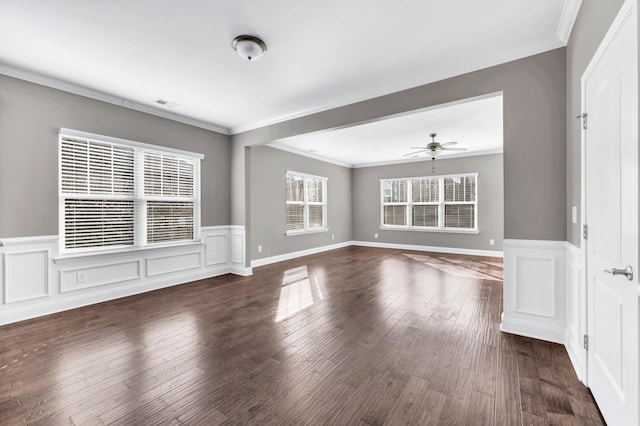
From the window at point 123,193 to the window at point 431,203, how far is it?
221 inches

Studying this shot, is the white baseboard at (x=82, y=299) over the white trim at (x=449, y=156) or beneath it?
beneath

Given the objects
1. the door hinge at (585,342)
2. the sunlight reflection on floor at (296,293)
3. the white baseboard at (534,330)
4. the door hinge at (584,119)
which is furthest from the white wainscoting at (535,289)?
the sunlight reflection on floor at (296,293)

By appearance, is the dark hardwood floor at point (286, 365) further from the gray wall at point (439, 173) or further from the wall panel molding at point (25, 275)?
the gray wall at point (439, 173)

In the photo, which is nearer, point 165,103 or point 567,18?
point 567,18

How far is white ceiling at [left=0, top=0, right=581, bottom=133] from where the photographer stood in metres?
2.13

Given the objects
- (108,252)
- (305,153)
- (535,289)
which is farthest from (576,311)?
(305,153)

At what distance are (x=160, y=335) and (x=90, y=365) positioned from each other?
56 centimetres

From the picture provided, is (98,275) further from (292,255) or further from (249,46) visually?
(292,255)

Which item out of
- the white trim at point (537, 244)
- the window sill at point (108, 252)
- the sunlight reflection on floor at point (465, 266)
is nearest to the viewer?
the white trim at point (537, 244)

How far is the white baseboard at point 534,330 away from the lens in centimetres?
245

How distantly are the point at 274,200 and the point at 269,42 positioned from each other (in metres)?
4.03

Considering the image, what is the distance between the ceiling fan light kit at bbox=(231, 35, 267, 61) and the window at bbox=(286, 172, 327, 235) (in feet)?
13.6

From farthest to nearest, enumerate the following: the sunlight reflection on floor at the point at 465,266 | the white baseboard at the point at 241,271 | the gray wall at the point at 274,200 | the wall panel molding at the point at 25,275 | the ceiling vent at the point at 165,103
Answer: the gray wall at the point at 274,200, the white baseboard at the point at 241,271, the sunlight reflection on floor at the point at 465,266, the ceiling vent at the point at 165,103, the wall panel molding at the point at 25,275

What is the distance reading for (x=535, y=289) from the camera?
2557 mm
